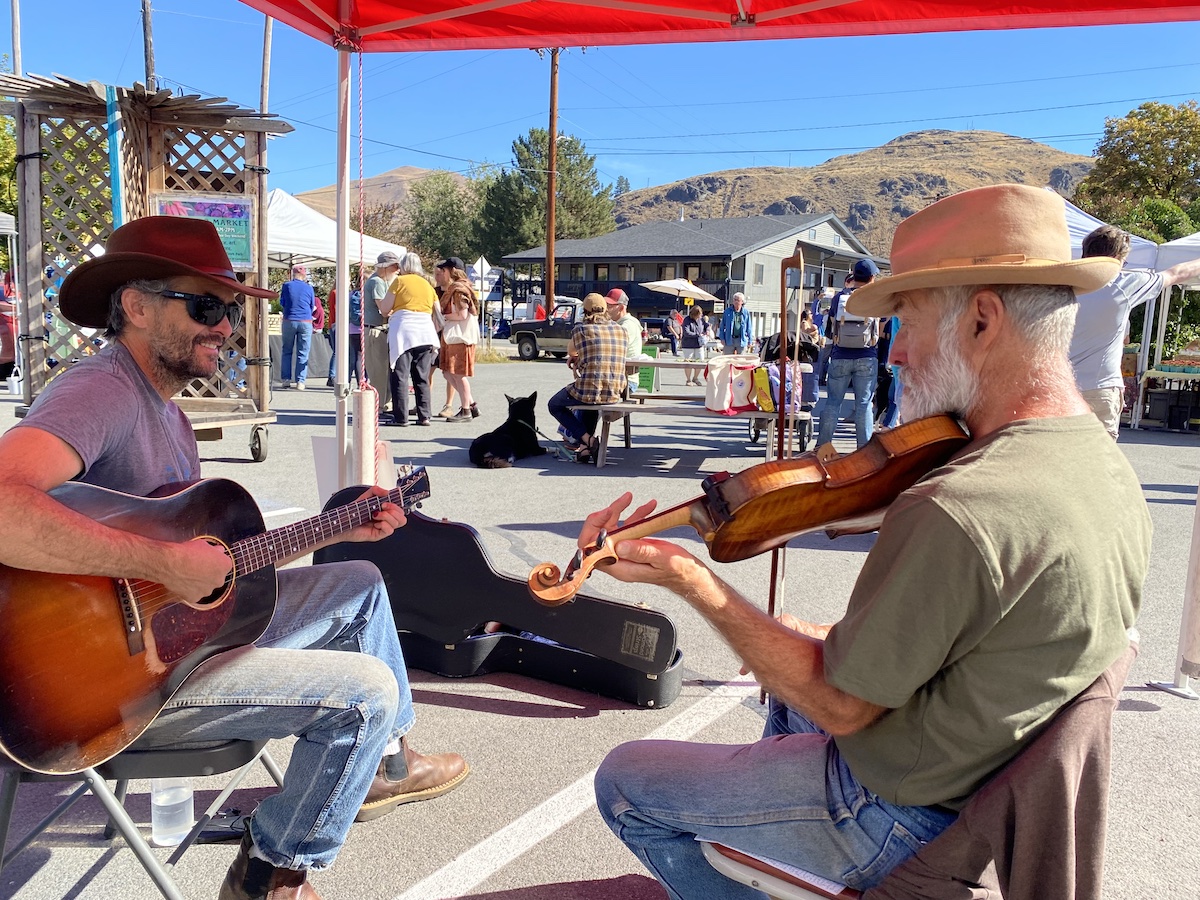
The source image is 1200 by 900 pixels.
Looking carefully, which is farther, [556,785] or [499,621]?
[499,621]

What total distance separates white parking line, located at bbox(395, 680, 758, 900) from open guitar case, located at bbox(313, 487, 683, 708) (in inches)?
11.2

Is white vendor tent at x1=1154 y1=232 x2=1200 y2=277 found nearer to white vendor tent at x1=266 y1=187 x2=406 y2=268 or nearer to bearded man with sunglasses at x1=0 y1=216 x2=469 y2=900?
white vendor tent at x1=266 y1=187 x2=406 y2=268

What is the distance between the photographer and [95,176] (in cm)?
710

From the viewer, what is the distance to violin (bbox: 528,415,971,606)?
1.59m

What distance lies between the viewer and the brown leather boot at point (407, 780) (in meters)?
2.60

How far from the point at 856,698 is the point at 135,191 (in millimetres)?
7326

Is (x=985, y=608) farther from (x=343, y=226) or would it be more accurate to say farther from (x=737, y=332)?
(x=737, y=332)

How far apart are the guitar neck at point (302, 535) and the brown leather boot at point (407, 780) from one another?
74 cm

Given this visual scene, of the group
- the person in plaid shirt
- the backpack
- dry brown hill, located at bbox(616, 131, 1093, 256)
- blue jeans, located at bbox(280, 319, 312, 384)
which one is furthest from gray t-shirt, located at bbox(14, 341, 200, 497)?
Answer: dry brown hill, located at bbox(616, 131, 1093, 256)

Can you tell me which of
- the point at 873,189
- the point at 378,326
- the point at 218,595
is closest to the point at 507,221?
the point at 378,326

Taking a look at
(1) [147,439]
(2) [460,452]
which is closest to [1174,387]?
(2) [460,452]

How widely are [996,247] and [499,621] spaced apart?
2527 mm

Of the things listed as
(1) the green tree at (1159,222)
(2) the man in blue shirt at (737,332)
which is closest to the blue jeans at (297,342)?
(2) the man in blue shirt at (737,332)

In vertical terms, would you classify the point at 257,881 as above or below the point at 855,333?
below
